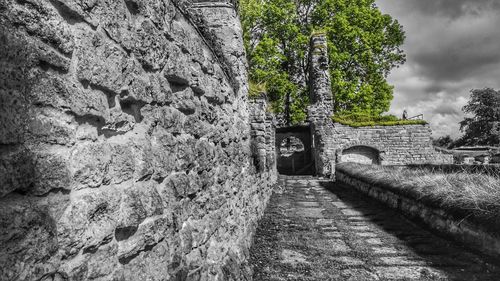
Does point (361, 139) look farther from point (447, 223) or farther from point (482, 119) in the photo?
point (482, 119)

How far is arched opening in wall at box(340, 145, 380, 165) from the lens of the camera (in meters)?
18.0

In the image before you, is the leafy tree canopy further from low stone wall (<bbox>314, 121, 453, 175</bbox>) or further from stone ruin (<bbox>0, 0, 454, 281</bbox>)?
stone ruin (<bbox>0, 0, 454, 281</bbox>)

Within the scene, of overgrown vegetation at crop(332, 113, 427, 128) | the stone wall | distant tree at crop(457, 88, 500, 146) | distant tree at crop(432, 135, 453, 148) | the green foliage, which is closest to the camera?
the stone wall

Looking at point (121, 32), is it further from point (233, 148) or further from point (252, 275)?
point (252, 275)

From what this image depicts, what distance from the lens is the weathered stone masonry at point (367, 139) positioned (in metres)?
17.6

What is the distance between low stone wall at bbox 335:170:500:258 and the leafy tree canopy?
14672mm

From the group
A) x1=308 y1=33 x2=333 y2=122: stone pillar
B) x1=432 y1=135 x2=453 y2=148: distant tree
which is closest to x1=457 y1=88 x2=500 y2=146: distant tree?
x1=432 y1=135 x2=453 y2=148: distant tree

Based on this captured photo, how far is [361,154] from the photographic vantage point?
18156 mm

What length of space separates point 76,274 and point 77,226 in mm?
151

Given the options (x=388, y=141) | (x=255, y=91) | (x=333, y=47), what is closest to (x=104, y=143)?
(x=255, y=91)

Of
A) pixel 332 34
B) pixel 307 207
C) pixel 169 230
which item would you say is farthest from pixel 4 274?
pixel 332 34

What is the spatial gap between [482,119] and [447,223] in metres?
36.7

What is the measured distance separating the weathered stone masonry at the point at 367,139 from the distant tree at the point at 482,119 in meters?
20.0

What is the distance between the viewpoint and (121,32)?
146 centimetres
